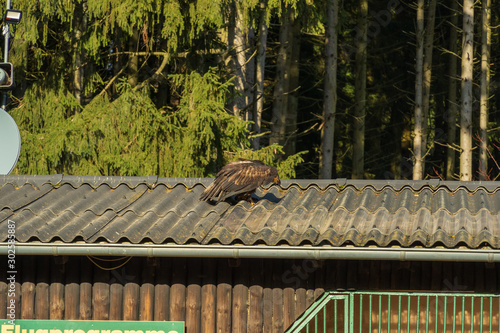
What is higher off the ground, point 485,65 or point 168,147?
point 485,65

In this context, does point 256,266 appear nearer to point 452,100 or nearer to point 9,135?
point 9,135

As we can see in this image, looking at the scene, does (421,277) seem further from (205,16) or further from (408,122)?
(408,122)

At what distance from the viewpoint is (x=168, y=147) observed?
17438mm

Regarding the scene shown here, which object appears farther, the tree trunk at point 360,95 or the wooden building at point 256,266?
the tree trunk at point 360,95

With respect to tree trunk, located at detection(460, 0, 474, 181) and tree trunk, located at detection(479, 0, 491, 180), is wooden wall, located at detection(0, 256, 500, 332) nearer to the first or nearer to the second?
tree trunk, located at detection(460, 0, 474, 181)

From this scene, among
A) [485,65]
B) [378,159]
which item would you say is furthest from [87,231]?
[378,159]

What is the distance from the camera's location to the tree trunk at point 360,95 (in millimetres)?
28906

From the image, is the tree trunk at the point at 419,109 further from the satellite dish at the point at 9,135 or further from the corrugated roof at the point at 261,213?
the satellite dish at the point at 9,135

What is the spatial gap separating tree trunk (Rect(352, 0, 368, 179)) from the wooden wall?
20.7m

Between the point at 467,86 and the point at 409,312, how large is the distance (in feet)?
57.4

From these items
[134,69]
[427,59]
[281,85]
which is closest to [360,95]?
[427,59]

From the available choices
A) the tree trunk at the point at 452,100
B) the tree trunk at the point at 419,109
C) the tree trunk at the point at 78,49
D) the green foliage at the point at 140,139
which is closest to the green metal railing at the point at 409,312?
the green foliage at the point at 140,139

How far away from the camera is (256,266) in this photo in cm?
833

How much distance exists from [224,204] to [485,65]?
19.6 metres
